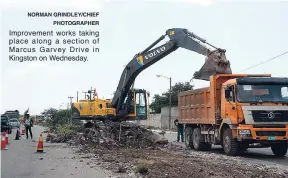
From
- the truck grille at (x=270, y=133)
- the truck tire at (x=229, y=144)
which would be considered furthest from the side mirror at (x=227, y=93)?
the truck grille at (x=270, y=133)

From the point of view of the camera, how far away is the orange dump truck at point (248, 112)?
15.0 metres

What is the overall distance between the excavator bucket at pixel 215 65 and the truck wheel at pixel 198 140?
2.53 meters

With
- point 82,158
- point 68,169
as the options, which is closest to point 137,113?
point 82,158

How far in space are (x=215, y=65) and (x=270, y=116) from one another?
340 centimetres

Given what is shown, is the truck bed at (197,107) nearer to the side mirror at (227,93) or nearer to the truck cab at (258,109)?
the side mirror at (227,93)

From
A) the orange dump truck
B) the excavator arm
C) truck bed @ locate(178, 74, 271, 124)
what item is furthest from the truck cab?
the excavator arm

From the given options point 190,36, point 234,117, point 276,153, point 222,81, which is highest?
point 190,36

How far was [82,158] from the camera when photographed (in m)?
14.9

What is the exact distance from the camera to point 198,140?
19125 millimetres

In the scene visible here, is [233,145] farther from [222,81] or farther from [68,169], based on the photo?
[68,169]

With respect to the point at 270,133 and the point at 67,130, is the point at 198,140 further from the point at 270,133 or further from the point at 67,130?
the point at 67,130

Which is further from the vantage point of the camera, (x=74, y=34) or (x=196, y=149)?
(x=196, y=149)

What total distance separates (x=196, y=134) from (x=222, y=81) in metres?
3.42

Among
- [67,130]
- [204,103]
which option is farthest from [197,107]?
[67,130]
